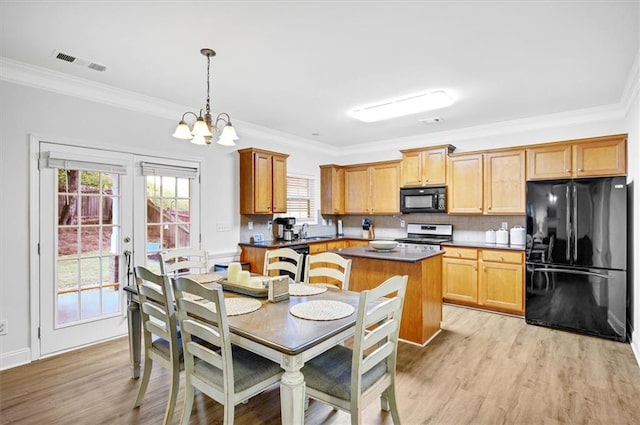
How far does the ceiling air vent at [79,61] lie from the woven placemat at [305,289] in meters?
2.56

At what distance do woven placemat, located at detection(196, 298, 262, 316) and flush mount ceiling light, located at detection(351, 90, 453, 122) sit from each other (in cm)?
281

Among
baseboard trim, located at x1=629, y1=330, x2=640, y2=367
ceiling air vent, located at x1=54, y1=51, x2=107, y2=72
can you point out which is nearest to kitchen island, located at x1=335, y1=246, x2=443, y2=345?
baseboard trim, located at x1=629, y1=330, x2=640, y2=367

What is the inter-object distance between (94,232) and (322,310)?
2763 millimetres

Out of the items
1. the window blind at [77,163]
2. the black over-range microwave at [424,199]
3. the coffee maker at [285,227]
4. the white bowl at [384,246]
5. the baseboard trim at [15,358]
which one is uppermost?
the window blind at [77,163]

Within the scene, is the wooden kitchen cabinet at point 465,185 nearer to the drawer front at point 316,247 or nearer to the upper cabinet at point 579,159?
the upper cabinet at point 579,159

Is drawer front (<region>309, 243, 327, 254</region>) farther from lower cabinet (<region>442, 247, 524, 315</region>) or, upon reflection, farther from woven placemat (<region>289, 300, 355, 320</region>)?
woven placemat (<region>289, 300, 355, 320</region>)

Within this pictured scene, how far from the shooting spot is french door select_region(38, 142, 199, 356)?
3.07m

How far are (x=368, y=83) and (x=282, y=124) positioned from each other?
1.81 meters

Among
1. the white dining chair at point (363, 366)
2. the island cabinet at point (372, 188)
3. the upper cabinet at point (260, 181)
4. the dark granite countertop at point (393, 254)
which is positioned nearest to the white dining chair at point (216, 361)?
the white dining chair at point (363, 366)

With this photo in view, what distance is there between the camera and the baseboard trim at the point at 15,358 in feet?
9.18

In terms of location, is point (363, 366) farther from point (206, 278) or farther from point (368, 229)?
point (368, 229)

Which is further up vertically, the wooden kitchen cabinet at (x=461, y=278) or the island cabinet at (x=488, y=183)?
the island cabinet at (x=488, y=183)

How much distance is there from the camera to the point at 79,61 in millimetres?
2818

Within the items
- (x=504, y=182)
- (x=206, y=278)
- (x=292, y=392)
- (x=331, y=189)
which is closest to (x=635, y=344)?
(x=504, y=182)
